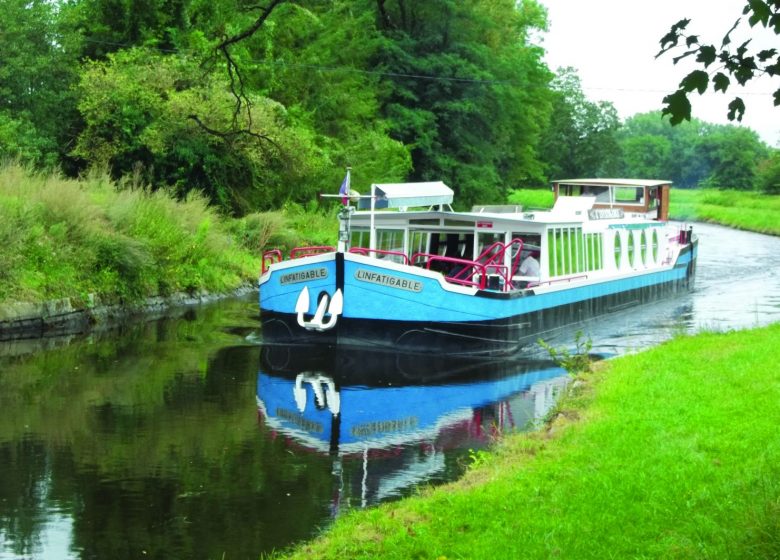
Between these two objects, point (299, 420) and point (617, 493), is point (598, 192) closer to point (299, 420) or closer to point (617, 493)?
point (299, 420)

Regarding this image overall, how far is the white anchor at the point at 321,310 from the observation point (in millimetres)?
20578

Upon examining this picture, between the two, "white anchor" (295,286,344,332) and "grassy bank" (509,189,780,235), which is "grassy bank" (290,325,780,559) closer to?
"white anchor" (295,286,344,332)

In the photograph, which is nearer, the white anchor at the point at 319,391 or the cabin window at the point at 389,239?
the white anchor at the point at 319,391

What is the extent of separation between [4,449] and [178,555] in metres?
4.61

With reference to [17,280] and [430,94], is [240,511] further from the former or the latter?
[430,94]

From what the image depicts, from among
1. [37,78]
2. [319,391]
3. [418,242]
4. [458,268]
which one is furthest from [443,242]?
[37,78]

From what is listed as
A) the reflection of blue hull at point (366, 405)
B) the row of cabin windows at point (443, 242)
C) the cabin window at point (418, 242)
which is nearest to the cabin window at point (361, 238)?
the row of cabin windows at point (443, 242)

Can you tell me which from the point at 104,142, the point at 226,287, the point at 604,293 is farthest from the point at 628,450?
the point at 104,142

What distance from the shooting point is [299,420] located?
15375mm

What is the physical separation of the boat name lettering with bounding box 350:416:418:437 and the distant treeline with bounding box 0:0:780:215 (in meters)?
4.68

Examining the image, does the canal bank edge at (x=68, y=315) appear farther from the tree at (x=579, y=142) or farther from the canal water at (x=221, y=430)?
the tree at (x=579, y=142)

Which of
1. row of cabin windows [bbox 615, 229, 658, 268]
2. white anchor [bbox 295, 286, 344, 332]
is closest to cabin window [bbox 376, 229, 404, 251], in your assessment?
white anchor [bbox 295, 286, 344, 332]

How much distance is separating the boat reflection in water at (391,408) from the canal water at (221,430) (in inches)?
1.3

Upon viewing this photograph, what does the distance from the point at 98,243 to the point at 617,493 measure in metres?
17.2
